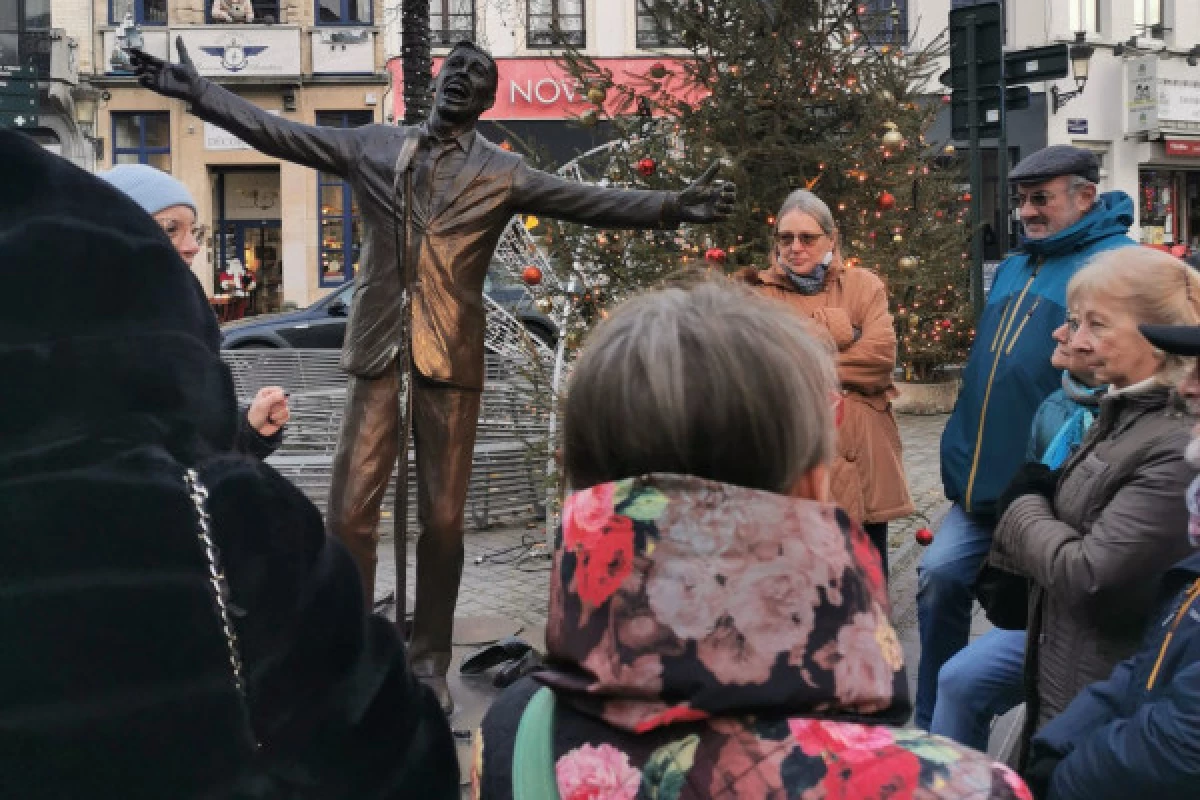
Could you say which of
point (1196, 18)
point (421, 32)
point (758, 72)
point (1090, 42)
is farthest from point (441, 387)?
point (1196, 18)

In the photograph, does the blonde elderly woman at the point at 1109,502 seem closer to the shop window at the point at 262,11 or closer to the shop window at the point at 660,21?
the shop window at the point at 660,21

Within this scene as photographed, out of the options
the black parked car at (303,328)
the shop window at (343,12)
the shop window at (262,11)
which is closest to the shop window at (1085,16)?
the shop window at (343,12)

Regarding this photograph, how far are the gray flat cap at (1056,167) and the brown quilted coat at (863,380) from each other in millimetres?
679

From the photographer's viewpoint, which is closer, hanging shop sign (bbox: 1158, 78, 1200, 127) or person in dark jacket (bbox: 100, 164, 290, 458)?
person in dark jacket (bbox: 100, 164, 290, 458)

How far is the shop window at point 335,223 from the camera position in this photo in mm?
28109

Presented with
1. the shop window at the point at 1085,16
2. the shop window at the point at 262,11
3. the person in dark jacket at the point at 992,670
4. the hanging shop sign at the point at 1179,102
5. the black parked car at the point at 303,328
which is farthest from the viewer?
the shop window at the point at 262,11

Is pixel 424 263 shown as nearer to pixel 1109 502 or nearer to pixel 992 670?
pixel 992 670

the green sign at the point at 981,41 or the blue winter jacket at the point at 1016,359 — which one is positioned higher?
the green sign at the point at 981,41

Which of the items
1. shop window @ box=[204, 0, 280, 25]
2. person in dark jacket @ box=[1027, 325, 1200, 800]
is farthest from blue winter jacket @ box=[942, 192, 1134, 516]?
shop window @ box=[204, 0, 280, 25]

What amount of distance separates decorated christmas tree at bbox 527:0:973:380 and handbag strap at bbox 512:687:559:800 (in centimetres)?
405

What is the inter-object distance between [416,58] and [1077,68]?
18947 millimetres

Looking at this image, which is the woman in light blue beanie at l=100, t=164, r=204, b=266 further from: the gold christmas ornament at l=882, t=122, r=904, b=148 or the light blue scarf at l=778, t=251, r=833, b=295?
the gold christmas ornament at l=882, t=122, r=904, b=148

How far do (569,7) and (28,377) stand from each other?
84.4ft

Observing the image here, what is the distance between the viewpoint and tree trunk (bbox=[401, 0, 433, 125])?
15.2ft
